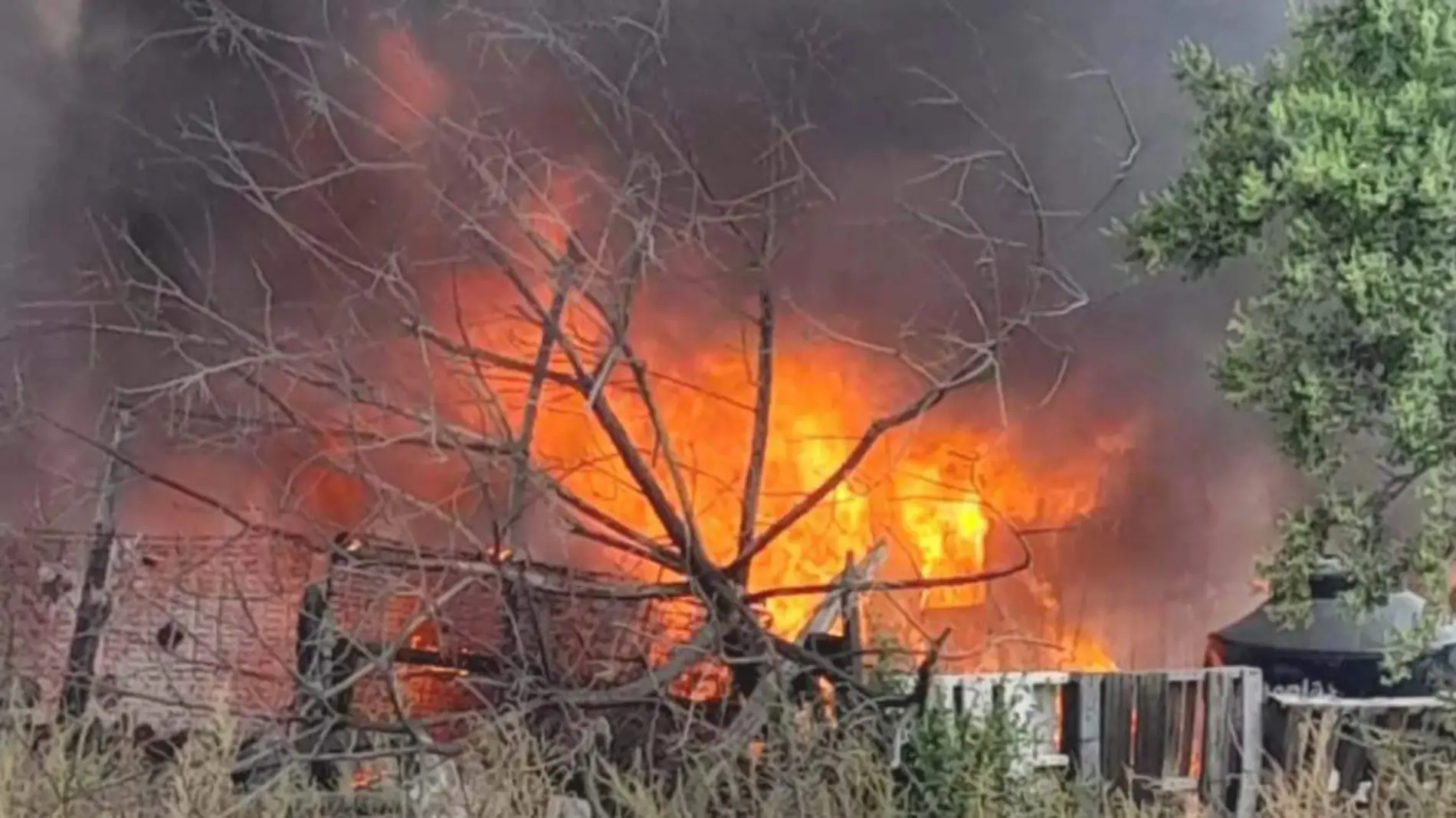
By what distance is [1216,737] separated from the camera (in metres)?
7.04

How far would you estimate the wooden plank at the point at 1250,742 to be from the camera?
6895 millimetres

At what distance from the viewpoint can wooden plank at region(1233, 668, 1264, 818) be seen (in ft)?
22.6

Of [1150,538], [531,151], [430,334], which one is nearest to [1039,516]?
[1150,538]

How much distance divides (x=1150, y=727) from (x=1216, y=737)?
0.31 m

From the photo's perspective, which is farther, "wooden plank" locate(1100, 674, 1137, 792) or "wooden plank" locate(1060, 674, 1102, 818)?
"wooden plank" locate(1100, 674, 1137, 792)

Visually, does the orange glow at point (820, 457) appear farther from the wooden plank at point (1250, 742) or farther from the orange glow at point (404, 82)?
the wooden plank at point (1250, 742)

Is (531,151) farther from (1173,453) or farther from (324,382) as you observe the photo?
(1173,453)

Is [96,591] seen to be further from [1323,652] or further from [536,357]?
[1323,652]

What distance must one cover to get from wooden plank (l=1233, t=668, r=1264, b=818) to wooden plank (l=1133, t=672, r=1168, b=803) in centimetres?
36

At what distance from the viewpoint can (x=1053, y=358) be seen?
1105cm

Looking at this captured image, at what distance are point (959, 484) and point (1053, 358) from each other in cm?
134

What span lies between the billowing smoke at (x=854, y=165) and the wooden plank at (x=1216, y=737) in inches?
116

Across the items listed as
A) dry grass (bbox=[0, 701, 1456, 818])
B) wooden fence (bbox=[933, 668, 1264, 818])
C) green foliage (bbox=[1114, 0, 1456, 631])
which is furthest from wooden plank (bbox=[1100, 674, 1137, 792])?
green foliage (bbox=[1114, 0, 1456, 631])

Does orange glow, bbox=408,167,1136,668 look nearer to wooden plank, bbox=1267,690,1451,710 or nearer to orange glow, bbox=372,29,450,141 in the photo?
orange glow, bbox=372,29,450,141
